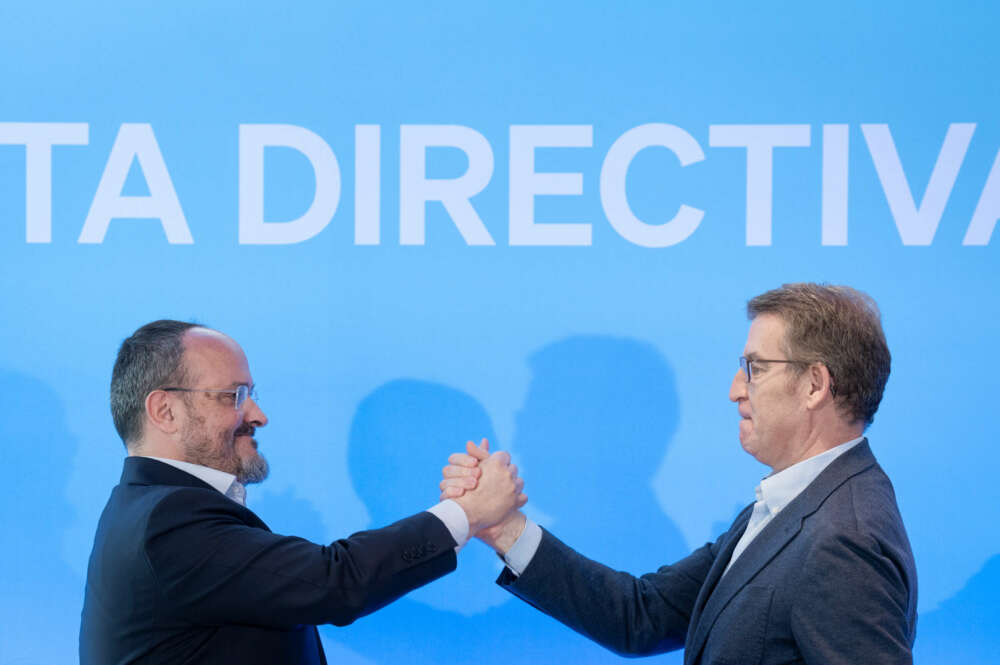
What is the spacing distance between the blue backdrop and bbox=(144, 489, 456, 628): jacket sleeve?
3.04 ft

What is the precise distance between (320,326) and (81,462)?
831 millimetres

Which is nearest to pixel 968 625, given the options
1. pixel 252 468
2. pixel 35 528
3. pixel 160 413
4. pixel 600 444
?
pixel 600 444

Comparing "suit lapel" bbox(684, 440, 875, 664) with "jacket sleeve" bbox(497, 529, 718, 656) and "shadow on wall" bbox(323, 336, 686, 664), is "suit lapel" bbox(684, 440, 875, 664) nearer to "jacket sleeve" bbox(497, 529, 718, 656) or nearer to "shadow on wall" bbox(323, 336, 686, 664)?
"jacket sleeve" bbox(497, 529, 718, 656)

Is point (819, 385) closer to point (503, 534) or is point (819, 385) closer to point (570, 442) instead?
point (503, 534)

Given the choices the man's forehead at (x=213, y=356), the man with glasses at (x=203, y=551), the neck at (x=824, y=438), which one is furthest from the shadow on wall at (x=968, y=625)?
the man's forehead at (x=213, y=356)

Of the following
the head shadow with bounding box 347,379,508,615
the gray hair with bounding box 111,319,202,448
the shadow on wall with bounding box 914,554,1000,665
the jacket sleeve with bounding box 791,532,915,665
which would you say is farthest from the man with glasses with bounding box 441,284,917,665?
the shadow on wall with bounding box 914,554,1000,665

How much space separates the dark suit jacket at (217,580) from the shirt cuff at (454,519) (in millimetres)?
108

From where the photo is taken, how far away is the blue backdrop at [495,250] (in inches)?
116

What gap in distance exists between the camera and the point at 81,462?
9.87 feet

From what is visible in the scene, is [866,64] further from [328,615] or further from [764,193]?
[328,615]

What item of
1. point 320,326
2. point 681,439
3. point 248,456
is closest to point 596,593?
point 681,439

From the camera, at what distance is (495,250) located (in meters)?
3.01

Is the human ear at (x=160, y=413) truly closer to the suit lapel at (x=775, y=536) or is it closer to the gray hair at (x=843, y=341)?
the suit lapel at (x=775, y=536)

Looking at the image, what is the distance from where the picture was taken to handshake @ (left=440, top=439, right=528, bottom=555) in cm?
243
